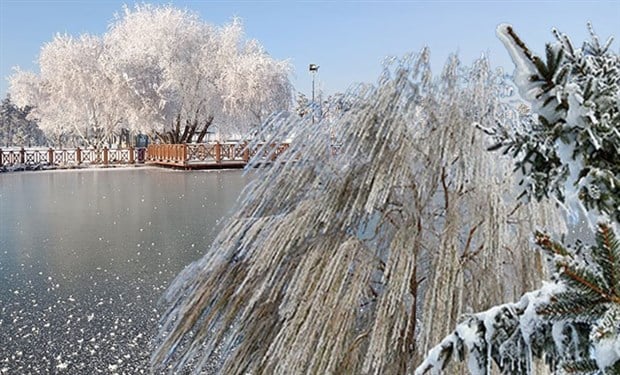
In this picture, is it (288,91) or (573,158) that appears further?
(288,91)

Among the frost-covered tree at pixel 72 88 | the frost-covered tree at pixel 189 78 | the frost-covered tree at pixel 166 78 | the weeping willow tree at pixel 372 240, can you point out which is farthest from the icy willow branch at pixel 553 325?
the frost-covered tree at pixel 72 88

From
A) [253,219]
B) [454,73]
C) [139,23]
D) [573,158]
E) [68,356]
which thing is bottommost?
[68,356]

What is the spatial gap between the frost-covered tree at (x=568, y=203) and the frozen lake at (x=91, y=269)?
1.94 metres

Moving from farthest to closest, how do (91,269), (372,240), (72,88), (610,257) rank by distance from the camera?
(72,88) < (91,269) < (372,240) < (610,257)

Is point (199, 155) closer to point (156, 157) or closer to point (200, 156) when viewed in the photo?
point (200, 156)

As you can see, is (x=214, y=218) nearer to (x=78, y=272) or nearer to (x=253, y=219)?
(x=78, y=272)

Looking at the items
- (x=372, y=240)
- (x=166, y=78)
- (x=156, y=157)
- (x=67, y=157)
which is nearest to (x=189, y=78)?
(x=166, y=78)

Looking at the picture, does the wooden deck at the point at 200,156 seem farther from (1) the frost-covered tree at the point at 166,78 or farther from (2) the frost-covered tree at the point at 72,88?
(2) the frost-covered tree at the point at 72,88

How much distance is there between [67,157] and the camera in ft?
66.0

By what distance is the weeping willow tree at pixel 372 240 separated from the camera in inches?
76.4

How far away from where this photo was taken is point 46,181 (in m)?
14.2

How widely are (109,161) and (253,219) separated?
19358 mm

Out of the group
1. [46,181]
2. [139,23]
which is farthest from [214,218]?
[139,23]

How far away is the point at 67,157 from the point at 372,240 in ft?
65.5
